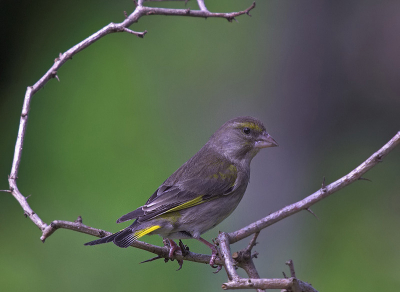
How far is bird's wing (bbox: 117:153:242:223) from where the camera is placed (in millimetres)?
4113

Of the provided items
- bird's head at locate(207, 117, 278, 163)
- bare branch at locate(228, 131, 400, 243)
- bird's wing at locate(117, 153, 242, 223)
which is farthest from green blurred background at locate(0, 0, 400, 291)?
bare branch at locate(228, 131, 400, 243)

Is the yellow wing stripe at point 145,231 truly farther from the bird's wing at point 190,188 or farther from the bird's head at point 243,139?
the bird's head at point 243,139

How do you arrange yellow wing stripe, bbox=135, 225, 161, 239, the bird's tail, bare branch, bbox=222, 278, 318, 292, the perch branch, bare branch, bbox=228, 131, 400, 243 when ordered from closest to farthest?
bare branch, bbox=222, 278, 318, 292, bare branch, bbox=228, 131, 400, 243, the perch branch, the bird's tail, yellow wing stripe, bbox=135, 225, 161, 239

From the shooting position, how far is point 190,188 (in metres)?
4.40

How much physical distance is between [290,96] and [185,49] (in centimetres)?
248

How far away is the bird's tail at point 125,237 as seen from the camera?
11.3 ft

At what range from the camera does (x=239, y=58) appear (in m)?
8.41

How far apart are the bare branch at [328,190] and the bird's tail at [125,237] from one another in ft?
2.50

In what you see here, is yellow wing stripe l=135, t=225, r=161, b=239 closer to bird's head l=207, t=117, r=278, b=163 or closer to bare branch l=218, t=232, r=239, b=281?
bare branch l=218, t=232, r=239, b=281

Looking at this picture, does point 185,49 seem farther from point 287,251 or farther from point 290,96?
point 287,251

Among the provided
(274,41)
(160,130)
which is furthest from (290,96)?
(160,130)

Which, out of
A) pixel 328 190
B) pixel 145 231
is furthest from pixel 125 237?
pixel 328 190

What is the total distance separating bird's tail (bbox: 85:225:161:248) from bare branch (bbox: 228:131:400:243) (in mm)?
762

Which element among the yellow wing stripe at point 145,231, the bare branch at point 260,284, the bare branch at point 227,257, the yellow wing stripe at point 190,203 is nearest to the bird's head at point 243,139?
the yellow wing stripe at point 190,203
